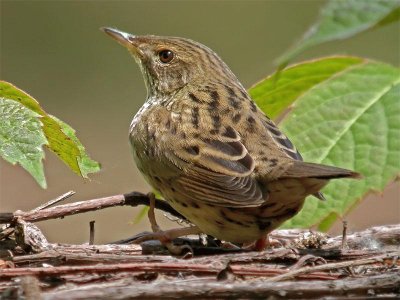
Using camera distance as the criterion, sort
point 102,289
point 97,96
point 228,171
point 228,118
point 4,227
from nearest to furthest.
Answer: point 102,289 → point 4,227 → point 228,171 → point 228,118 → point 97,96

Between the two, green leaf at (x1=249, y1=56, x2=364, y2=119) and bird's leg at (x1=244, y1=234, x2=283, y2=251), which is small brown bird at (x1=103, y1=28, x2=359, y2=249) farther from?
green leaf at (x1=249, y1=56, x2=364, y2=119)

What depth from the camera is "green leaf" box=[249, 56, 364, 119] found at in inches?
213

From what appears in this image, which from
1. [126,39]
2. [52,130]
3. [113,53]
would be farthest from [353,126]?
[113,53]

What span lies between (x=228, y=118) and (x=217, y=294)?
184 centimetres

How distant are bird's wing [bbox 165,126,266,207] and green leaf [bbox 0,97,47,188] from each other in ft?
4.11

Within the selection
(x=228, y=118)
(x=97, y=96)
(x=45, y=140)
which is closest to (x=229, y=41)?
(x=97, y=96)

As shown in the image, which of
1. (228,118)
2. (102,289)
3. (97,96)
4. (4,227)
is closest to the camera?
(102,289)

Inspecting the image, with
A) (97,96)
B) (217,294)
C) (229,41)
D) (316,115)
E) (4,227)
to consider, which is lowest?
(217,294)

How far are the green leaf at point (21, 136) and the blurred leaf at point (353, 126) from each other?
141cm

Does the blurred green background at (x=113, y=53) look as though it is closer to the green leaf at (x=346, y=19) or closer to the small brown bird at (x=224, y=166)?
the small brown bird at (x=224, y=166)

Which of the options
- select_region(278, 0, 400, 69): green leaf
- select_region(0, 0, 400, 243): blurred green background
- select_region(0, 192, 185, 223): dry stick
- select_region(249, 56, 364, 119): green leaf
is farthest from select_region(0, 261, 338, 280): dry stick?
select_region(0, 0, 400, 243): blurred green background

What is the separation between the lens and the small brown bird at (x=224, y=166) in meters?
5.54

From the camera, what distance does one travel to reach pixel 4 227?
17.4 feet

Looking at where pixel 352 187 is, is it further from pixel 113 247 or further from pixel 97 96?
pixel 97 96
